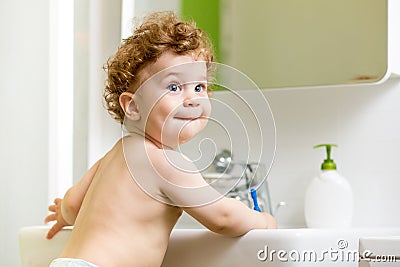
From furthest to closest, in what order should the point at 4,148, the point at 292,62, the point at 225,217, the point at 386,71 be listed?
1. the point at 4,148
2. the point at 292,62
3. the point at 386,71
4. the point at 225,217

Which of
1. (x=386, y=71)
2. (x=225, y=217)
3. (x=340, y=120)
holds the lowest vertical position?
(x=225, y=217)

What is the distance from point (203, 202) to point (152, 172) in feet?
0.30

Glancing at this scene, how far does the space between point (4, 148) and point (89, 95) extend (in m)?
0.25

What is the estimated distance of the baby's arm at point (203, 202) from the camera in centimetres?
108

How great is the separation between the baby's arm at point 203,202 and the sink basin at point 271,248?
23 millimetres

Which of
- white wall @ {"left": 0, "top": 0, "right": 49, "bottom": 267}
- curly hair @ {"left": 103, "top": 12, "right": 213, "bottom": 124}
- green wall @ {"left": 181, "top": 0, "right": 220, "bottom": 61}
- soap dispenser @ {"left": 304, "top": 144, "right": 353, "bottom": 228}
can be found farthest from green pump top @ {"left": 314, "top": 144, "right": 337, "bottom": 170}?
white wall @ {"left": 0, "top": 0, "right": 49, "bottom": 267}

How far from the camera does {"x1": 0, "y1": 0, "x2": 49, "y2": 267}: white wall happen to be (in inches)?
69.4

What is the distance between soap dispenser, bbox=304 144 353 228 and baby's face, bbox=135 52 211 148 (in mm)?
477

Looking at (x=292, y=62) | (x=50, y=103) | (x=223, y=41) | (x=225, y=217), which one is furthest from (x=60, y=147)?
(x=225, y=217)

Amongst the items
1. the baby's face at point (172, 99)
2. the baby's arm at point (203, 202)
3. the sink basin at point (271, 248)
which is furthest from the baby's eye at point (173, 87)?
the sink basin at point (271, 248)

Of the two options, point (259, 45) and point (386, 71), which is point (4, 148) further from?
point (386, 71)

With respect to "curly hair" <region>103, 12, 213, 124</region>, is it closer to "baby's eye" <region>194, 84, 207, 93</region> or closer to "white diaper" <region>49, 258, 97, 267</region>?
"baby's eye" <region>194, 84, 207, 93</region>

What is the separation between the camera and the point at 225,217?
1076 millimetres

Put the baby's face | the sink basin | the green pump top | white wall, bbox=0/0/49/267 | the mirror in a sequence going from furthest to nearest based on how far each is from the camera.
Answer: white wall, bbox=0/0/49/267
the green pump top
the mirror
the baby's face
the sink basin
